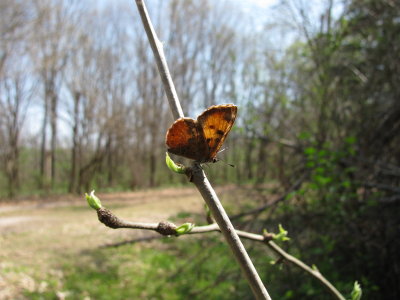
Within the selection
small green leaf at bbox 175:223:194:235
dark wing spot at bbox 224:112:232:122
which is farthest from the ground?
dark wing spot at bbox 224:112:232:122

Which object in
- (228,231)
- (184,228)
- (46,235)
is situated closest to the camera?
(228,231)

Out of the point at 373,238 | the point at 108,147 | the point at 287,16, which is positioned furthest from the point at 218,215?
the point at 108,147

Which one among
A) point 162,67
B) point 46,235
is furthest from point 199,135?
point 46,235

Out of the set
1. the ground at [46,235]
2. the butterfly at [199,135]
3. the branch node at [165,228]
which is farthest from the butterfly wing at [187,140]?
the ground at [46,235]

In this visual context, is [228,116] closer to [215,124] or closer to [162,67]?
[215,124]

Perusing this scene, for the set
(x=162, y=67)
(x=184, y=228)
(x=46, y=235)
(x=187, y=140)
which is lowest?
(x=46, y=235)

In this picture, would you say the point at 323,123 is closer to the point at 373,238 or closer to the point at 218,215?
the point at 373,238
